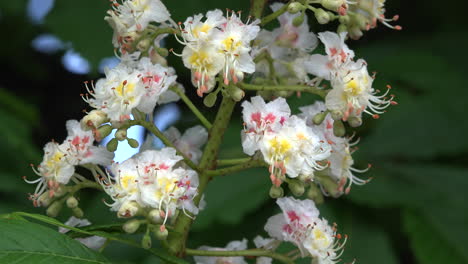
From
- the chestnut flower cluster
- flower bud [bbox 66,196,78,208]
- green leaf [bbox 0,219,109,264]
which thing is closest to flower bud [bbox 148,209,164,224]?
the chestnut flower cluster

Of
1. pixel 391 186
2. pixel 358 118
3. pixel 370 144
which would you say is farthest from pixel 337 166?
pixel 370 144

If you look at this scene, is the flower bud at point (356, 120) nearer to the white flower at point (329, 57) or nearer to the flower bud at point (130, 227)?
the white flower at point (329, 57)

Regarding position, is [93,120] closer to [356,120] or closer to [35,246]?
[35,246]

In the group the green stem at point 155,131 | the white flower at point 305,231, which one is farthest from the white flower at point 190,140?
the white flower at point 305,231

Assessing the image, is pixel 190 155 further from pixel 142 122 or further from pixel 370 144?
pixel 370 144

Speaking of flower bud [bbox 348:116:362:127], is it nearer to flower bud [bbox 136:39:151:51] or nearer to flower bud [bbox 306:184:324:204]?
flower bud [bbox 306:184:324:204]

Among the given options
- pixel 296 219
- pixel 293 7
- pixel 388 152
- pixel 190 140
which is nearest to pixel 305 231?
pixel 296 219
